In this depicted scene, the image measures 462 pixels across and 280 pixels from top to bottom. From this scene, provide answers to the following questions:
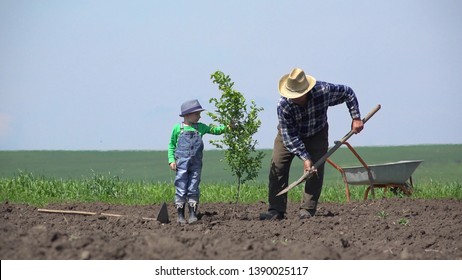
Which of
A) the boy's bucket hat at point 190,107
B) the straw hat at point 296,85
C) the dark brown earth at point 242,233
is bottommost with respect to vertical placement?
the dark brown earth at point 242,233

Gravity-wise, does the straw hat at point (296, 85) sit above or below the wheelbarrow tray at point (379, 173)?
above

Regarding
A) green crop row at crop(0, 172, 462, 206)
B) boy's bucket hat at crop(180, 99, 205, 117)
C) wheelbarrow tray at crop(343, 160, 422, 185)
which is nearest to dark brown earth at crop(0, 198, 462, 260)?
wheelbarrow tray at crop(343, 160, 422, 185)

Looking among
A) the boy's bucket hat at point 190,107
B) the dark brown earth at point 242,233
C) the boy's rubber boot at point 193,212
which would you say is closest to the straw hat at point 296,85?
the boy's bucket hat at point 190,107

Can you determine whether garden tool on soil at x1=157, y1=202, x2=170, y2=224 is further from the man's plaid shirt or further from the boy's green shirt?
the man's plaid shirt

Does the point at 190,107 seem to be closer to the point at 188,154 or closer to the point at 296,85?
the point at 188,154

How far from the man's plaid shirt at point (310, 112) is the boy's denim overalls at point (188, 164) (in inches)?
39.9

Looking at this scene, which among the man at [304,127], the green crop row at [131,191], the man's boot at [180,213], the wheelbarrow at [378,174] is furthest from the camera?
the green crop row at [131,191]

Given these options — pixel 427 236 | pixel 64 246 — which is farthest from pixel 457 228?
pixel 64 246

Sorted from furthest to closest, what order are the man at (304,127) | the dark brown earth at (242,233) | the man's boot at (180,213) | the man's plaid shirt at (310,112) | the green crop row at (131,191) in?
the green crop row at (131,191)
the man's boot at (180,213)
the man's plaid shirt at (310,112)
the man at (304,127)
the dark brown earth at (242,233)

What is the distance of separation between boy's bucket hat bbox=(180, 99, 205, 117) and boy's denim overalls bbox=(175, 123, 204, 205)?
21 cm

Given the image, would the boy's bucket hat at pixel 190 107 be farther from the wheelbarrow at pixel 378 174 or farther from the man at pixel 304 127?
the wheelbarrow at pixel 378 174

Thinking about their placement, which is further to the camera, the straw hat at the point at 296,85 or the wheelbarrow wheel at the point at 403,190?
the wheelbarrow wheel at the point at 403,190

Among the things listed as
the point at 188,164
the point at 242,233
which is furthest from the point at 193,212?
the point at 242,233

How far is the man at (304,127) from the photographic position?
9.66 meters
